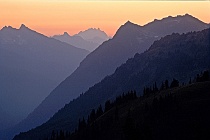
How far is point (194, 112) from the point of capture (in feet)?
484

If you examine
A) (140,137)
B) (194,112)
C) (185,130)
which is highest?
(194,112)

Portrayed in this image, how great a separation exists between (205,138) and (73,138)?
99.3 meters

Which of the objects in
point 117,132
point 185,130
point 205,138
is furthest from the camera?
point 117,132

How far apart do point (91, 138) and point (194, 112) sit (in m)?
48.7

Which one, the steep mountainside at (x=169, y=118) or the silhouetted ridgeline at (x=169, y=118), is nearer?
the steep mountainside at (x=169, y=118)

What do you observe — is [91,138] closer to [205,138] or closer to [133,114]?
[133,114]

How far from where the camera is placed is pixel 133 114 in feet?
570

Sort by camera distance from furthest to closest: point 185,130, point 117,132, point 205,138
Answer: point 117,132 < point 185,130 < point 205,138

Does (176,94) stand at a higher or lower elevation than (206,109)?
higher

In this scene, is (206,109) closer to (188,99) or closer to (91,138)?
(188,99)

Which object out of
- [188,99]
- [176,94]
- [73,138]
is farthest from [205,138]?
[73,138]

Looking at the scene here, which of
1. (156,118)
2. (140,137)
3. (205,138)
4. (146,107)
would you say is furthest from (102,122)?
(140,137)

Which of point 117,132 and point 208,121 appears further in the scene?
point 117,132

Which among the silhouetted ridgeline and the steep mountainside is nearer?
the steep mountainside
